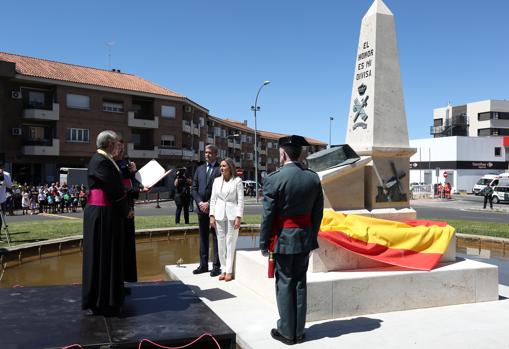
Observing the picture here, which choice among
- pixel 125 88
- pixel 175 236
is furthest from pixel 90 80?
pixel 175 236

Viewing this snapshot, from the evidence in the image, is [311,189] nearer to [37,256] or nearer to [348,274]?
[348,274]

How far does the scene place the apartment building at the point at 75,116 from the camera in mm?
38594

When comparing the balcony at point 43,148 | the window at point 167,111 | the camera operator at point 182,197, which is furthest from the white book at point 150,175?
the window at point 167,111

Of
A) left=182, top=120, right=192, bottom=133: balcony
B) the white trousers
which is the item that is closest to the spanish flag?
the white trousers

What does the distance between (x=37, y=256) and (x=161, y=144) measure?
4051cm

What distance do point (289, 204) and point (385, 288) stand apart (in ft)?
6.45

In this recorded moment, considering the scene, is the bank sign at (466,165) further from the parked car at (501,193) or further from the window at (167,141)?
the window at (167,141)

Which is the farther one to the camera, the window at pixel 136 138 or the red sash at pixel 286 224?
the window at pixel 136 138

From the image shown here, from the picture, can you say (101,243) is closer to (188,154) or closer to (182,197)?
(182,197)

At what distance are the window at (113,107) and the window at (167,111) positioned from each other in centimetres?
476

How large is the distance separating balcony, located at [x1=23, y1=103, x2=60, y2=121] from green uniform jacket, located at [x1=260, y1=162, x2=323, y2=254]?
131 ft

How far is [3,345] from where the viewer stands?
3928mm

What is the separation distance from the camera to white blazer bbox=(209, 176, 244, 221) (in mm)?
6523

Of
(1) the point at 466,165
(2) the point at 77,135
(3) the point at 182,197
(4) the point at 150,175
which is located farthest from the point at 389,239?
(1) the point at 466,165
